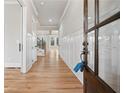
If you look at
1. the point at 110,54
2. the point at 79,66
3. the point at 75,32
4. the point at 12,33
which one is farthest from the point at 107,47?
the point at 12,33

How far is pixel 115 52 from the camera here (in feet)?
3.85

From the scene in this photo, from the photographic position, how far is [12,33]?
6.68m

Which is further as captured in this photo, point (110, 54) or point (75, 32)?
point (75, 32)

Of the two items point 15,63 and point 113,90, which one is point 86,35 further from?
point 15,63

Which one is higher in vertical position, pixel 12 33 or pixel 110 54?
pixel 12 33

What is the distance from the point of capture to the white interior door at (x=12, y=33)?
6.68 meters

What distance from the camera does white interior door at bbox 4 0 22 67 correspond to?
6676 mm

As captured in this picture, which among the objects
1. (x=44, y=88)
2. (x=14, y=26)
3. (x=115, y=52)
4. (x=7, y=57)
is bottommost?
(x=44, y=88)

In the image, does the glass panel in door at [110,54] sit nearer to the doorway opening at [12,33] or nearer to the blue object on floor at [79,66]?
the blue object on floor at [79,66]

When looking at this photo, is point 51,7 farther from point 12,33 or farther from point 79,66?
point 79,66

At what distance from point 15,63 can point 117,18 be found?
6203mm

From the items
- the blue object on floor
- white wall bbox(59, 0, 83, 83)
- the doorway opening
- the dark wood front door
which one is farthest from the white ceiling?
the dark wood front door
